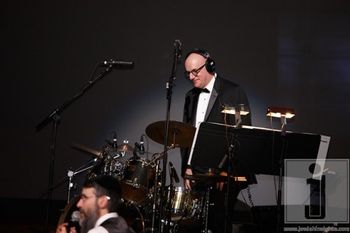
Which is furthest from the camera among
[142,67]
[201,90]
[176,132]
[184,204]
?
[142,67]

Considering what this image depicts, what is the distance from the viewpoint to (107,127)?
6.80 m

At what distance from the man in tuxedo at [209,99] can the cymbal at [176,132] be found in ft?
0.94

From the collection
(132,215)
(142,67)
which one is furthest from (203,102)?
(142,67)

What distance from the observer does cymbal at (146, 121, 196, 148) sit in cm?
435

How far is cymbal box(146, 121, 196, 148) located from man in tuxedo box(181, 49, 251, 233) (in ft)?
0.94

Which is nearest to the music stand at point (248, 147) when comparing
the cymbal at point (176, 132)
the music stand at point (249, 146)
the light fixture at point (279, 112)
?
the music stand at point (249, 146)

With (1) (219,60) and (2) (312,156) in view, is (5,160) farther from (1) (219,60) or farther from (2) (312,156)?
(2) (312,156)

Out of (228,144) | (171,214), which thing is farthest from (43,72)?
(228,144)

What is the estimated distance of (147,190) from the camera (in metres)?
5.10

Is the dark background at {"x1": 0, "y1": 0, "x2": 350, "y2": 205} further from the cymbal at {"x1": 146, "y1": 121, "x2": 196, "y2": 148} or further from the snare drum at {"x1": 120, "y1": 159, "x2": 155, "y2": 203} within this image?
the cymbal at {"x1": 146, "y1": 121, "x2": 196, "y2": 148}

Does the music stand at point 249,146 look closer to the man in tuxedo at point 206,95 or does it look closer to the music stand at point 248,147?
the music stand at point 248,147

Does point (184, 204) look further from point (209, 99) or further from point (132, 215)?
point (209, 99)

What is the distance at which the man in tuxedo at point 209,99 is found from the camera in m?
4.62

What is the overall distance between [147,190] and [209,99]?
3.83ft
